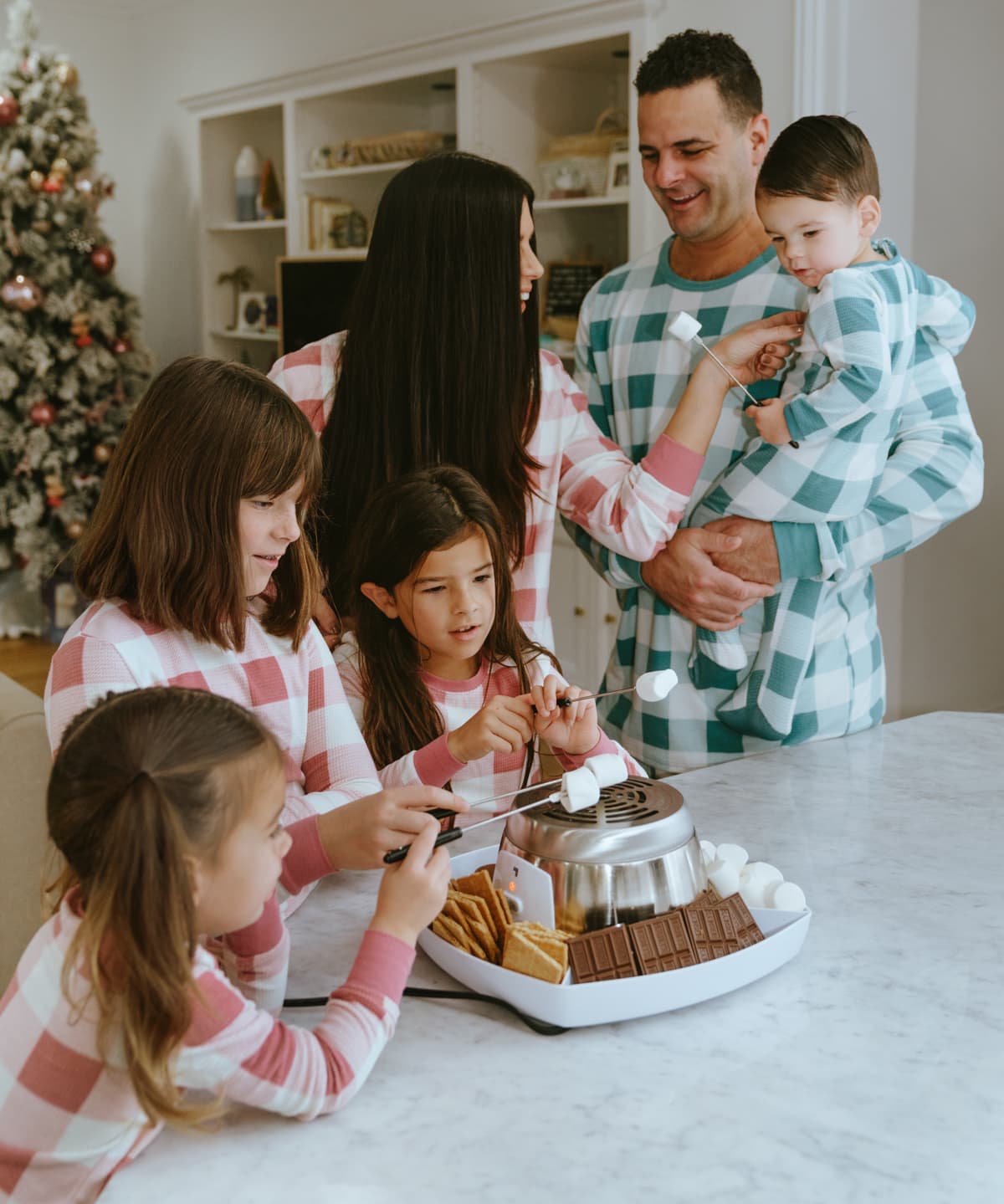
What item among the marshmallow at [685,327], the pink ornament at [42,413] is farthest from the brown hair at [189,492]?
the pink ornament at [42,413]

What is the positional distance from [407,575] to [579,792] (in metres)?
0.62

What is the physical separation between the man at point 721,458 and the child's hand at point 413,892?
38.5 inches

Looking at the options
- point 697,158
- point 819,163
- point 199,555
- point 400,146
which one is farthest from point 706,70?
point 400,146

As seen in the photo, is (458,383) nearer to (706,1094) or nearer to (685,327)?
(685,327)

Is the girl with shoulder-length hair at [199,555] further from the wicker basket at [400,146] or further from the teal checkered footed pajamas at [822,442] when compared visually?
the wicker basket at [400,146]

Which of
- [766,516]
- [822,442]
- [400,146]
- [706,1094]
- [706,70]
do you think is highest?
[400,146]

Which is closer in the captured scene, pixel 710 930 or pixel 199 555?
pixel 710 930

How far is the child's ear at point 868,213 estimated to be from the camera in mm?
1910

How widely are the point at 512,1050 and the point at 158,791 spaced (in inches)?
14.7

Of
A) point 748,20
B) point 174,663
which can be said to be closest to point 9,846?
point 174,663

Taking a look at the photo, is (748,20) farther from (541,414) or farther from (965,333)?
(541,414)

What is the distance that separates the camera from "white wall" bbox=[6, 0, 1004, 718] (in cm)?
341

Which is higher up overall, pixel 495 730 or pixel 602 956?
pixel 495 730

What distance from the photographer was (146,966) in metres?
0.87
